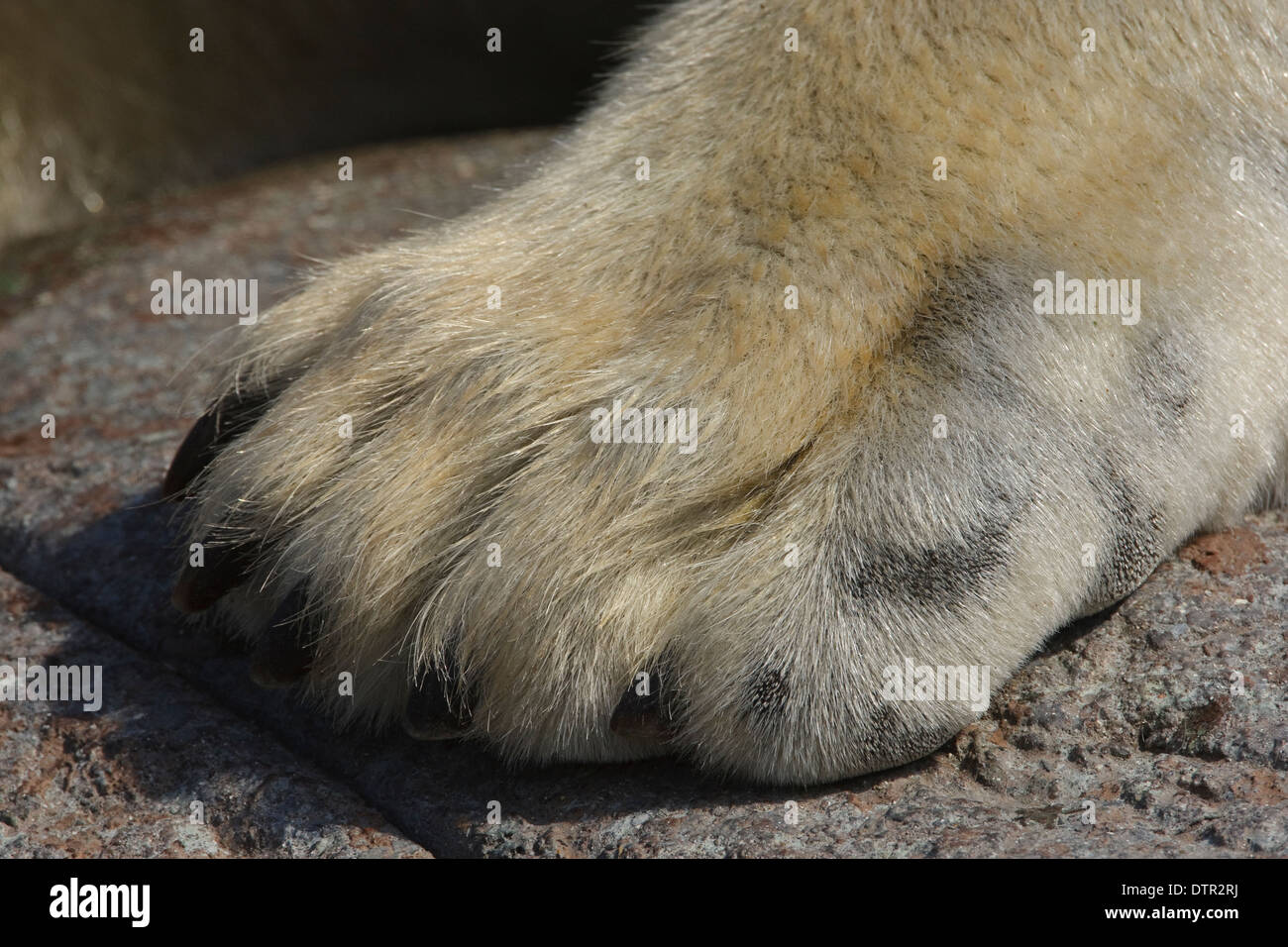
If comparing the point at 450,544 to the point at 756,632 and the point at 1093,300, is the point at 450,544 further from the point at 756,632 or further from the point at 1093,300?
the point at 1093,300
